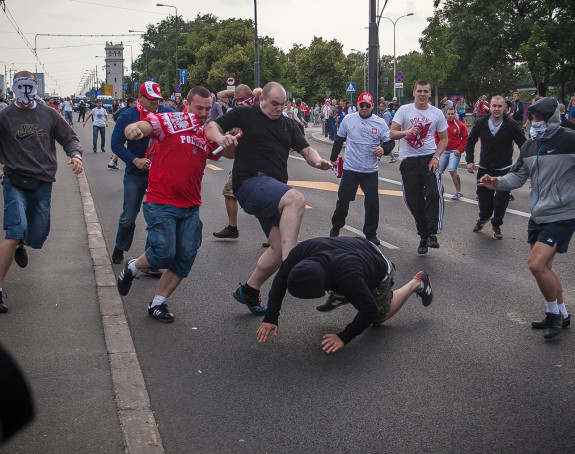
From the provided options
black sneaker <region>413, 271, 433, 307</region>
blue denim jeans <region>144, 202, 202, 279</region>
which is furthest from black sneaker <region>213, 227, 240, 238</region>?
black sneaker <region>413, 271, 433, 307</region>

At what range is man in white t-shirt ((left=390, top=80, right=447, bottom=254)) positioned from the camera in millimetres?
8922

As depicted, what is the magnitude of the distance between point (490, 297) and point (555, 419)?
268cm

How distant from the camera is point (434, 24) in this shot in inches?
2370

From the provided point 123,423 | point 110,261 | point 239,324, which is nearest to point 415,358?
point 239,324

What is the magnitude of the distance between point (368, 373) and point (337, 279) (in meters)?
0.68

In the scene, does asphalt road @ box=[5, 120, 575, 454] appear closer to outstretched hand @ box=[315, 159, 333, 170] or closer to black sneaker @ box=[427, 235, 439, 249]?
black sneaker @ box=[427, 235, 439, 249]

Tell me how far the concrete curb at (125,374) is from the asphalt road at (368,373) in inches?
3.2

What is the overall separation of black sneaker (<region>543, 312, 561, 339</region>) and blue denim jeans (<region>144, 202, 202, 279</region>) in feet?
9.18

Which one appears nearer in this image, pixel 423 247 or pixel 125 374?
pixel 125 374

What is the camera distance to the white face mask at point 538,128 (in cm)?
573

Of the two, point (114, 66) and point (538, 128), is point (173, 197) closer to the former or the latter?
point (538, 128)

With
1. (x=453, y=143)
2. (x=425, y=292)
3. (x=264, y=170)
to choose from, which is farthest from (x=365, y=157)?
(x=453, y=143)

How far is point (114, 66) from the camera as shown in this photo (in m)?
120

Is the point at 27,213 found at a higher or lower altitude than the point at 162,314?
higher
